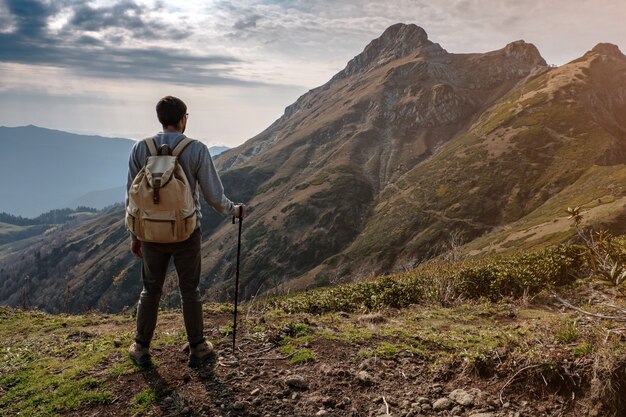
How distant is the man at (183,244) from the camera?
5.95m

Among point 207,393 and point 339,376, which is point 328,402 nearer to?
point 339,376

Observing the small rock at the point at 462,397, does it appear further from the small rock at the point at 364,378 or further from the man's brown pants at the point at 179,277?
the man's brown pants at the point at 179,277

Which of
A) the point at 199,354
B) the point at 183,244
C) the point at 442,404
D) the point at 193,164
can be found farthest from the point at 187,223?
the point at 442,404

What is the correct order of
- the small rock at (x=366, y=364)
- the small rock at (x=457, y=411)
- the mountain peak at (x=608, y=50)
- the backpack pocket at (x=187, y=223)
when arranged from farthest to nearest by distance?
the mountain peak at (x=608, y=50) < the small rock at (x=366, y=364) < the backpack pocket at (x=187, y=223) < the small rock at (x=457, y=411)

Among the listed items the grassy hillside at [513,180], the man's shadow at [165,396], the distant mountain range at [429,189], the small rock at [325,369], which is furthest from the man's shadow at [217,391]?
the grassy hillside at [513,180]

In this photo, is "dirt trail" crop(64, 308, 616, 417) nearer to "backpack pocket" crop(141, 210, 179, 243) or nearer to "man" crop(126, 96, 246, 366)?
"man" crop(126, 96, 246, 366)

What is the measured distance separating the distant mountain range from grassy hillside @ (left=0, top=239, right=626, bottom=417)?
183ft

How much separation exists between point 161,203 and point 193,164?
763mm

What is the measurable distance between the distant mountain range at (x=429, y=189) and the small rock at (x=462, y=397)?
57.4 metres

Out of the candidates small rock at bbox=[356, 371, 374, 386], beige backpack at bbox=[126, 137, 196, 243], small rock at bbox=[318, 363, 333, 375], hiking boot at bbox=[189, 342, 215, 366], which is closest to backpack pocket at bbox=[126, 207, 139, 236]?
beige backpack at bbox=[126, 137, 196, 243]

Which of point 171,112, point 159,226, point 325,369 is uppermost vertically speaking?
point 171,112

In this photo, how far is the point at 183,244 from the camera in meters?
6.06

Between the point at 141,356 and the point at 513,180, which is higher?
the point at 513,180

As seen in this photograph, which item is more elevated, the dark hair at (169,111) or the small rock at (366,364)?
the dark hair at (169,111)
